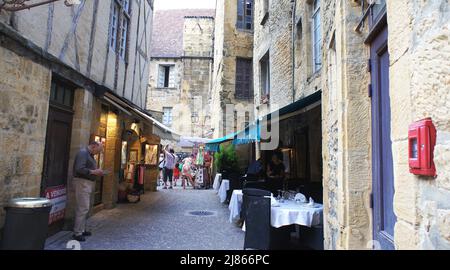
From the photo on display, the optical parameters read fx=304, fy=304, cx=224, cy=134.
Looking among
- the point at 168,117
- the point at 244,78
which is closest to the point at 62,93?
the point at 244,78

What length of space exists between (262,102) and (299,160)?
128 inches

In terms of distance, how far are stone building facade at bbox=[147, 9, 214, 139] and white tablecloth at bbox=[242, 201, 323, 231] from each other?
14.0 m

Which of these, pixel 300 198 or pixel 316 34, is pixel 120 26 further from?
pixel 300 198

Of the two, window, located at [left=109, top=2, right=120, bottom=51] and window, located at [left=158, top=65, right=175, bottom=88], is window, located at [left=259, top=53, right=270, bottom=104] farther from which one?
window, located at [left=158, top=65, right=175, bottom=88]

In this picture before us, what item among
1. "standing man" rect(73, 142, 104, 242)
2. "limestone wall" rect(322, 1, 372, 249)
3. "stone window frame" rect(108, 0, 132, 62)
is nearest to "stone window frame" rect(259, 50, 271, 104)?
"stone window frame" rect(108, 0, 132, 62)

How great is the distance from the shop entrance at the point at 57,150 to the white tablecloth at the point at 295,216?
3.18 metres

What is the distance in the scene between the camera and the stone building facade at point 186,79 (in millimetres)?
18484

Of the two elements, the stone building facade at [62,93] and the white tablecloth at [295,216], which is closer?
the stone building facade at [62,93]

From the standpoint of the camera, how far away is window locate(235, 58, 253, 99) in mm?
12983

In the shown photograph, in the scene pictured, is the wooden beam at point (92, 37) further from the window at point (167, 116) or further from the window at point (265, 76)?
the window at point (167, 116)

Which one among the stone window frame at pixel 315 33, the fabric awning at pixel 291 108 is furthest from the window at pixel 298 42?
the fabric awning at pixel 291 108

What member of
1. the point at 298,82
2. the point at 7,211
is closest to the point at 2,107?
the point at 7,211

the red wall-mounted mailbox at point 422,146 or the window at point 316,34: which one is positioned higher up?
the window at point 316,34

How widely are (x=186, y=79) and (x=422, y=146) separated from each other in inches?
709
